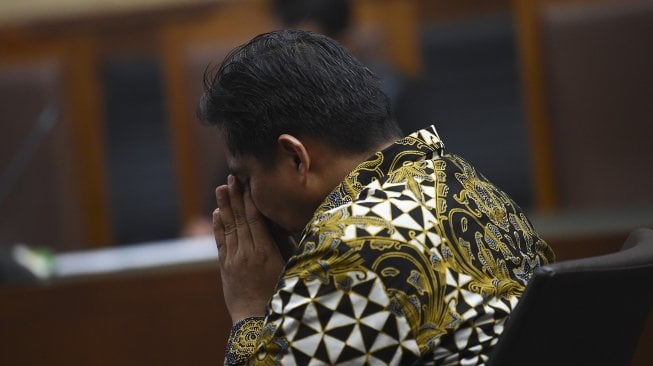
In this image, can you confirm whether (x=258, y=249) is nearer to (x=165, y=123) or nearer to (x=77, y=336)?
(x=77, y=336)

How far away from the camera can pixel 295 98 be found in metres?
1.26

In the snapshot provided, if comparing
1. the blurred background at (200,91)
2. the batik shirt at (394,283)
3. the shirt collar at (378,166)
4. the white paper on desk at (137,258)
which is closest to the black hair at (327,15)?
the blurred background at (200,91)

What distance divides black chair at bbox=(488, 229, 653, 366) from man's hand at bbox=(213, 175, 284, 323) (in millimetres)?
381

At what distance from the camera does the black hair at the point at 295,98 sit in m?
1.26

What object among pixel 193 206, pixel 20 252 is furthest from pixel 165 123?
pixel 20 252

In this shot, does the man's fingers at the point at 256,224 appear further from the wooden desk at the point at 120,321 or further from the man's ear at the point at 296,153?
the wooden desk at the point at 120,321

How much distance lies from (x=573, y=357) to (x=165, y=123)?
11.2 feet

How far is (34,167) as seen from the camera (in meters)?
4.48

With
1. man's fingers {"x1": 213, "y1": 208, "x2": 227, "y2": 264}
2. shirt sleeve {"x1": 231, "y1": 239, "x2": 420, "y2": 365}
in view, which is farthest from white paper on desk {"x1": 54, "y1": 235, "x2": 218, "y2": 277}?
shirt sleeve {"x1": 231, "y1": 239, "x2": 420, "y2": 365}

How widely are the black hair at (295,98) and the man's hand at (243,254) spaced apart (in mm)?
128

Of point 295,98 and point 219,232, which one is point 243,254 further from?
point 295,98

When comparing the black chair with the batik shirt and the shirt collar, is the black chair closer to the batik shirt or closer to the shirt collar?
the batik shirt

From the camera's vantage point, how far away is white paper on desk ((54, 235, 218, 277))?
2.53 metres

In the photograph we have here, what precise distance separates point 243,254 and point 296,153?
0.63 feet
